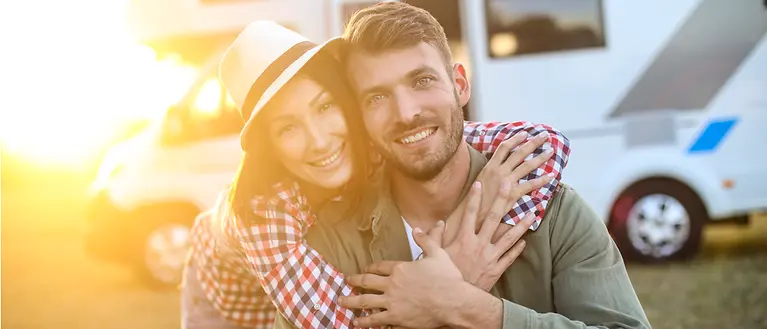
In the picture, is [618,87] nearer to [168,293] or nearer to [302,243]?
[168,293]

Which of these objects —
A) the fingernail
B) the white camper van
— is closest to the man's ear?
the fingernail

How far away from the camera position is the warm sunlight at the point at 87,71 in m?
4.82

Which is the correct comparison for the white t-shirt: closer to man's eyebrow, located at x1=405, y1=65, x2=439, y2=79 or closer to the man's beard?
the man's beard

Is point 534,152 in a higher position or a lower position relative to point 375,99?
lower

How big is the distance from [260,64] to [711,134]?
3669mm

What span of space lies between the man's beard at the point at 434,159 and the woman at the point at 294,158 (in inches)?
7.3

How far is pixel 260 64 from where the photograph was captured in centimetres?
199

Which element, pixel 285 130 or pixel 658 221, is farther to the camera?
pixel 658 221

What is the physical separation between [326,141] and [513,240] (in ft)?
1.65

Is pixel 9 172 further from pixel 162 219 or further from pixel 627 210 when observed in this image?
pixel 627 210

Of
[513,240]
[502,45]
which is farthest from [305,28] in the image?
[513,240]

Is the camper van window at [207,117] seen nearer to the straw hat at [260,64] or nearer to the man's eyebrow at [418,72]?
the straw hat at [260,64]

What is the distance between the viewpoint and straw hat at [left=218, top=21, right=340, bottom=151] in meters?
Answer: 1.88

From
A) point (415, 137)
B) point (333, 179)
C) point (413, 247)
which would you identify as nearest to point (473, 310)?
point (413, 247)
